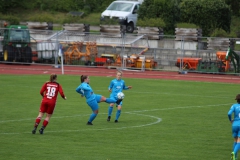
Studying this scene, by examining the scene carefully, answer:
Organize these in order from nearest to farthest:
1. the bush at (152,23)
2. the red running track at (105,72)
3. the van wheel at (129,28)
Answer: the red running track at (105,72)
the bush at (152,23)
the van wheel at (129,28)

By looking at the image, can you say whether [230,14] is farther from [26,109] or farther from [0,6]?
[26,109]

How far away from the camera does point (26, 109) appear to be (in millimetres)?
22828

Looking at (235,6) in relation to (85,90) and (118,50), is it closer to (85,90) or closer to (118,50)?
(118,50)

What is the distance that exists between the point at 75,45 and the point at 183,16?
10.9 metres

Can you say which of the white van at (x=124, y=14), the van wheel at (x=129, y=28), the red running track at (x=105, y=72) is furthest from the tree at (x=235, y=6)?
the red running track at (x=105, y=72)

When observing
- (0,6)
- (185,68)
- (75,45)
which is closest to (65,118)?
(185,68)

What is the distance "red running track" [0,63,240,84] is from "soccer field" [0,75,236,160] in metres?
4.49

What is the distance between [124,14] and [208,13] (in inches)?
272

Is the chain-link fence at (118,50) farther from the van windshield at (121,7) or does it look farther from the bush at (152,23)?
the van windshield at (121,7)

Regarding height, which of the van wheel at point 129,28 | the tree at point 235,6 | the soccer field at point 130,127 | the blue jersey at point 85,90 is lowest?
the soccer field at point 130,127

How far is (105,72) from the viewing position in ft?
126

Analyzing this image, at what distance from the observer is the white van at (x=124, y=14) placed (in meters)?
48.3

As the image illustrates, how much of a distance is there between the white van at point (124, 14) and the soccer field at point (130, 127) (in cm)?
1781

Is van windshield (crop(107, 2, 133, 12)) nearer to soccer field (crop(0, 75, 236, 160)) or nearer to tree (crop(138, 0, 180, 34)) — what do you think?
tree (crop(138, 0, 180, 34))
